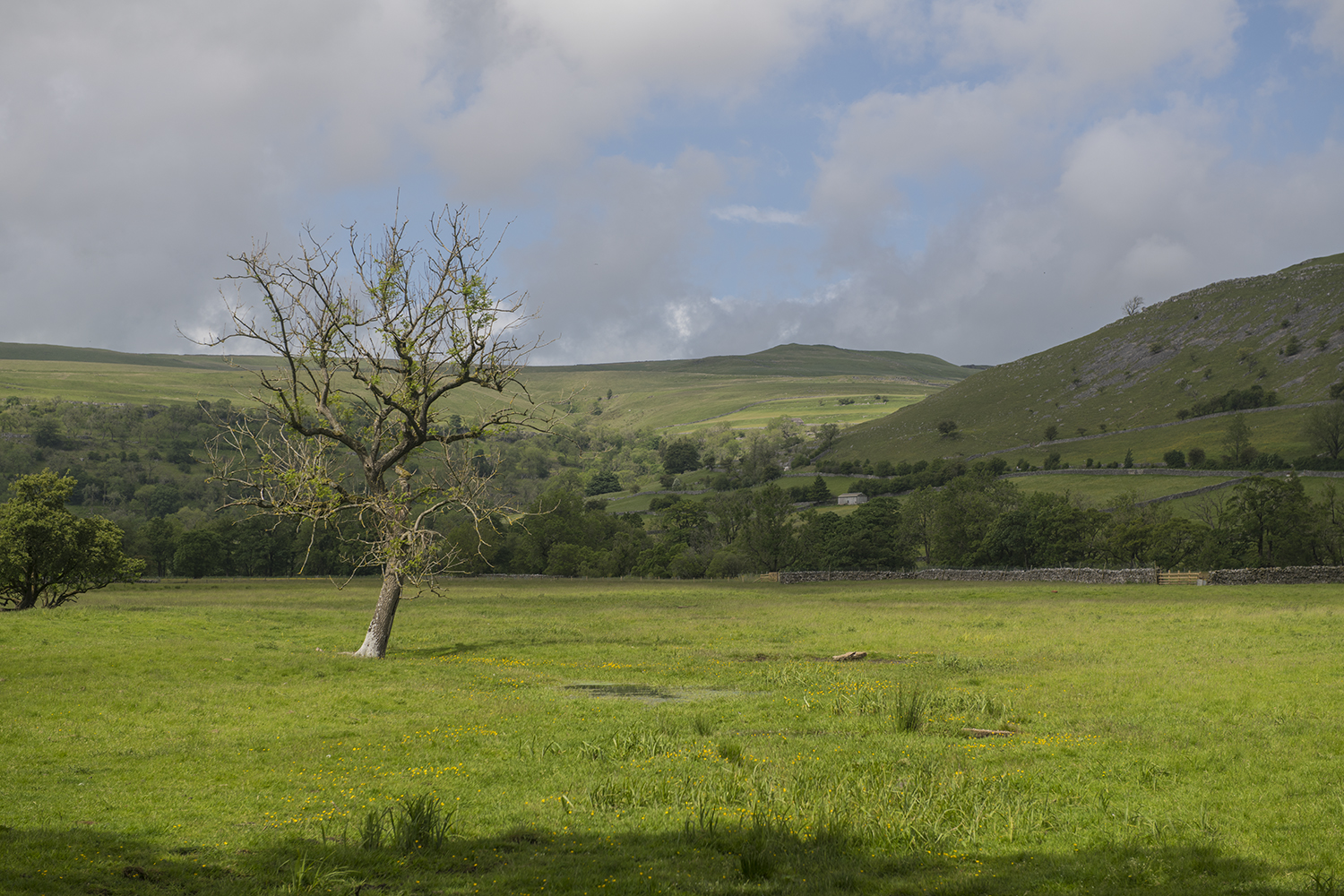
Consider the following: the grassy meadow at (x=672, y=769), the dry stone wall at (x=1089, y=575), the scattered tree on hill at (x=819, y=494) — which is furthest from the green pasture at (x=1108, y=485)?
the grassy meadow at (x=672, y=769)

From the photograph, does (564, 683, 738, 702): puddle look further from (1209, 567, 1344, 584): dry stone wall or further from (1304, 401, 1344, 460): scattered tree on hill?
(1304, 401, 1344, 460): scattered tree on hill

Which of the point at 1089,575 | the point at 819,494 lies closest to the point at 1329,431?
the point at 819,494

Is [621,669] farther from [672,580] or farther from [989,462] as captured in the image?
[989,462]

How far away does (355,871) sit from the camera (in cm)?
971

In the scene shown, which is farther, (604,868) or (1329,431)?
(1329,431)

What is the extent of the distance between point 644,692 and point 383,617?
1086 cm

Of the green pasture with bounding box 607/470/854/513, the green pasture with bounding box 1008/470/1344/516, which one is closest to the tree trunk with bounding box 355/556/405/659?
the green pasture with bounding box 1008/470/1344/516

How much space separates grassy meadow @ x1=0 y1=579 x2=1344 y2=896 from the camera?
9.96 meters

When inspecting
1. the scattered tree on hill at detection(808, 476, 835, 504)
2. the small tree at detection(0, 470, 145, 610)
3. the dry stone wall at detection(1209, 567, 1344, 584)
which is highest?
the scattered tree on hill at detection(808, 476, 835, 504)

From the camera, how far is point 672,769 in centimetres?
1431

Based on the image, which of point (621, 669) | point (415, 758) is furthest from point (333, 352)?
point (415, 758)

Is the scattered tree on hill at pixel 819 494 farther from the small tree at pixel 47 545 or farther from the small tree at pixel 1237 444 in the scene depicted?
the small tree at pixel 47 545

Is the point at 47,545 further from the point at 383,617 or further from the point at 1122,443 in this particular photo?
the point at 1122,443

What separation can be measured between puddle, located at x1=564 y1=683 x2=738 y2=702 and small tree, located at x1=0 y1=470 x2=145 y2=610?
108ft
